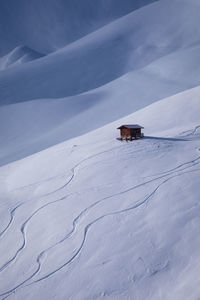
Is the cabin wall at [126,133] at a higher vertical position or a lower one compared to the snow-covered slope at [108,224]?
higher

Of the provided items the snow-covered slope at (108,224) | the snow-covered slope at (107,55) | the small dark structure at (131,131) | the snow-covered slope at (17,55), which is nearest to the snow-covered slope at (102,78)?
the snow-covered slope at (107,55)

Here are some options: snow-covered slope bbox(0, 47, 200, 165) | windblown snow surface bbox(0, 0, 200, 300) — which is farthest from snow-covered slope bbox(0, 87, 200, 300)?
snow-covered slope bbox(0, 47, 200, 165)

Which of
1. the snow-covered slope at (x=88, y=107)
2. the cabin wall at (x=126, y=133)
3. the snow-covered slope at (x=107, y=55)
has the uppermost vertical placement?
the snow-covered slope at (x=107, y=55)

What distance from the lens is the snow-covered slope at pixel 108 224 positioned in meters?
9.26

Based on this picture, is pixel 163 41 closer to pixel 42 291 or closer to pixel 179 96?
pixel 179 96

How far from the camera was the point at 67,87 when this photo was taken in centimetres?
5216

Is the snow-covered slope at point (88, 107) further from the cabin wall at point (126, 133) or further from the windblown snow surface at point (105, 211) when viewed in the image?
the cabin wall at point (126, 133)

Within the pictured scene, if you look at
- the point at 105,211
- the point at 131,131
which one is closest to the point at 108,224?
the point at 105,211

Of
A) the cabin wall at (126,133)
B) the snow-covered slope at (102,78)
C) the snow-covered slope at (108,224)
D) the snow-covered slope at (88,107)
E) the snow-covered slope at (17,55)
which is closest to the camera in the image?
the snow-covered slope at (108,224)

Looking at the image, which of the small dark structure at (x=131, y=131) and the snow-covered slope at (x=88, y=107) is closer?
the small dark structure at (x=131, y=131)

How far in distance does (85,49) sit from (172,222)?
6475 centimetres

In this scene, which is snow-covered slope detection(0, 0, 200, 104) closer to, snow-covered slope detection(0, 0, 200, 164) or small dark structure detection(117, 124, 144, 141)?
snow-covered slope detection(0, 0, 200, 164)

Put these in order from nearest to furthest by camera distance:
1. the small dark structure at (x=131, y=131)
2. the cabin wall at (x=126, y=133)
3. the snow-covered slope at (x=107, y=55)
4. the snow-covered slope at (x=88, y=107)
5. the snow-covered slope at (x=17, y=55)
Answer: the small dark structure at (x=131, y=131) → the cabin wall at (x=126, y=133) → the snow-covered slope at (x=88, y=107) → the snow-covered slope at (x=107, y=55) → the snow-covered slope at (x=17, y=55)

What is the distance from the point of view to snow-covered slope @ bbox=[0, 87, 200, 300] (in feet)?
30.4
